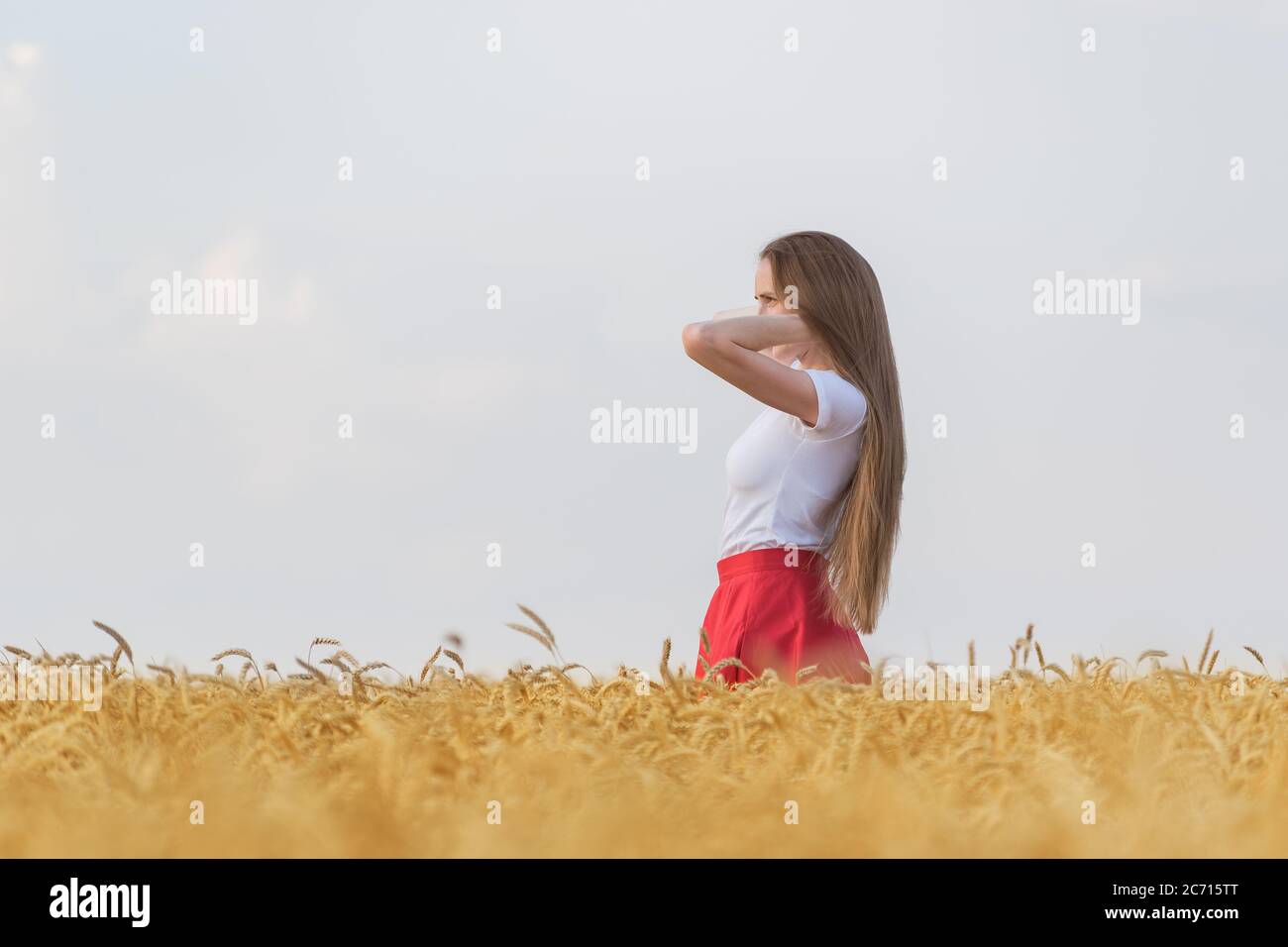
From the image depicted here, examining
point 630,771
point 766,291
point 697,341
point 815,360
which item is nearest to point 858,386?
point 815,360

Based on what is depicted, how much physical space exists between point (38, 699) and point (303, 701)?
578mm

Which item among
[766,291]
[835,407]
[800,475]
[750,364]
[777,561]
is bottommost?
[777,561]

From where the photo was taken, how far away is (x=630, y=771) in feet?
4.68

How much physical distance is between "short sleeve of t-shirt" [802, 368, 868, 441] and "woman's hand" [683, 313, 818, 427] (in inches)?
1.0

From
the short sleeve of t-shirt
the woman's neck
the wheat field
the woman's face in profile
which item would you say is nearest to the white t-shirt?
the short sleeve of t-shirt

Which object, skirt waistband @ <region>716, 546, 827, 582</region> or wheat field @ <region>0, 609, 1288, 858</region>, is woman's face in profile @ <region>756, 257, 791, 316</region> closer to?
skirt waistband @ <region>716, 546, 827, 582</region>

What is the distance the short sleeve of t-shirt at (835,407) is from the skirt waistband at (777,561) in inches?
13.8

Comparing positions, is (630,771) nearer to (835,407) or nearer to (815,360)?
(835,407)

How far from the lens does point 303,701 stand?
198 cm

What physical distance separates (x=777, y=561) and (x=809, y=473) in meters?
0.29

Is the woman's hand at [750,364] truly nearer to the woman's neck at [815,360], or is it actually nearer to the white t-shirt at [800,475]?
the white t-shirt at [800,475]

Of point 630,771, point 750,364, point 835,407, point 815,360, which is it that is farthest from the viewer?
point 815,360
